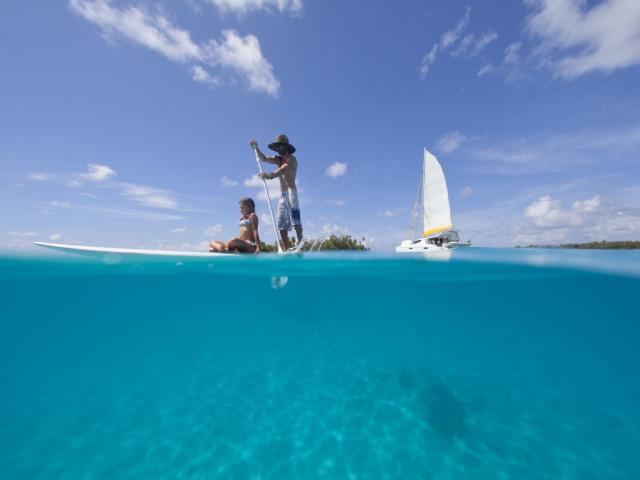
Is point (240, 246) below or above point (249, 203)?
below

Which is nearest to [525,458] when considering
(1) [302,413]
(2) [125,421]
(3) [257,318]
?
(1) [302,413]

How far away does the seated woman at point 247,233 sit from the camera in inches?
310

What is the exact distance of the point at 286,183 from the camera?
323 inches

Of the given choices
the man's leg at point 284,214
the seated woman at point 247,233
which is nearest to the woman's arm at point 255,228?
the seated woman at point 247,233

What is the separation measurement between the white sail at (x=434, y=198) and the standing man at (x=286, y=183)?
965 inches

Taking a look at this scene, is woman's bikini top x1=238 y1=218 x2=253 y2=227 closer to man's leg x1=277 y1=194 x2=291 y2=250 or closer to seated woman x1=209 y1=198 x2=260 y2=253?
seated woman x1=209 y1=198 x2=260 y2=253

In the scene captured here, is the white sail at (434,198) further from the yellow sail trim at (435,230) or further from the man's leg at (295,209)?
the man's leg at (295,209)

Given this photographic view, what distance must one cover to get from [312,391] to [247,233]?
18.0 feet

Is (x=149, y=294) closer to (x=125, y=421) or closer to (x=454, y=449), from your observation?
(x=125, y=421)

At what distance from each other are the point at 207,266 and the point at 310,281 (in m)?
5.92

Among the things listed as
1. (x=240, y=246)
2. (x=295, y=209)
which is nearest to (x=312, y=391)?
(x=240, y=246)

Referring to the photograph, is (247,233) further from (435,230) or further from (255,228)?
(435,230)

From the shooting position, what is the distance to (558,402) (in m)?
7.93

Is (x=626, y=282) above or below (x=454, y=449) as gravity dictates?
above
